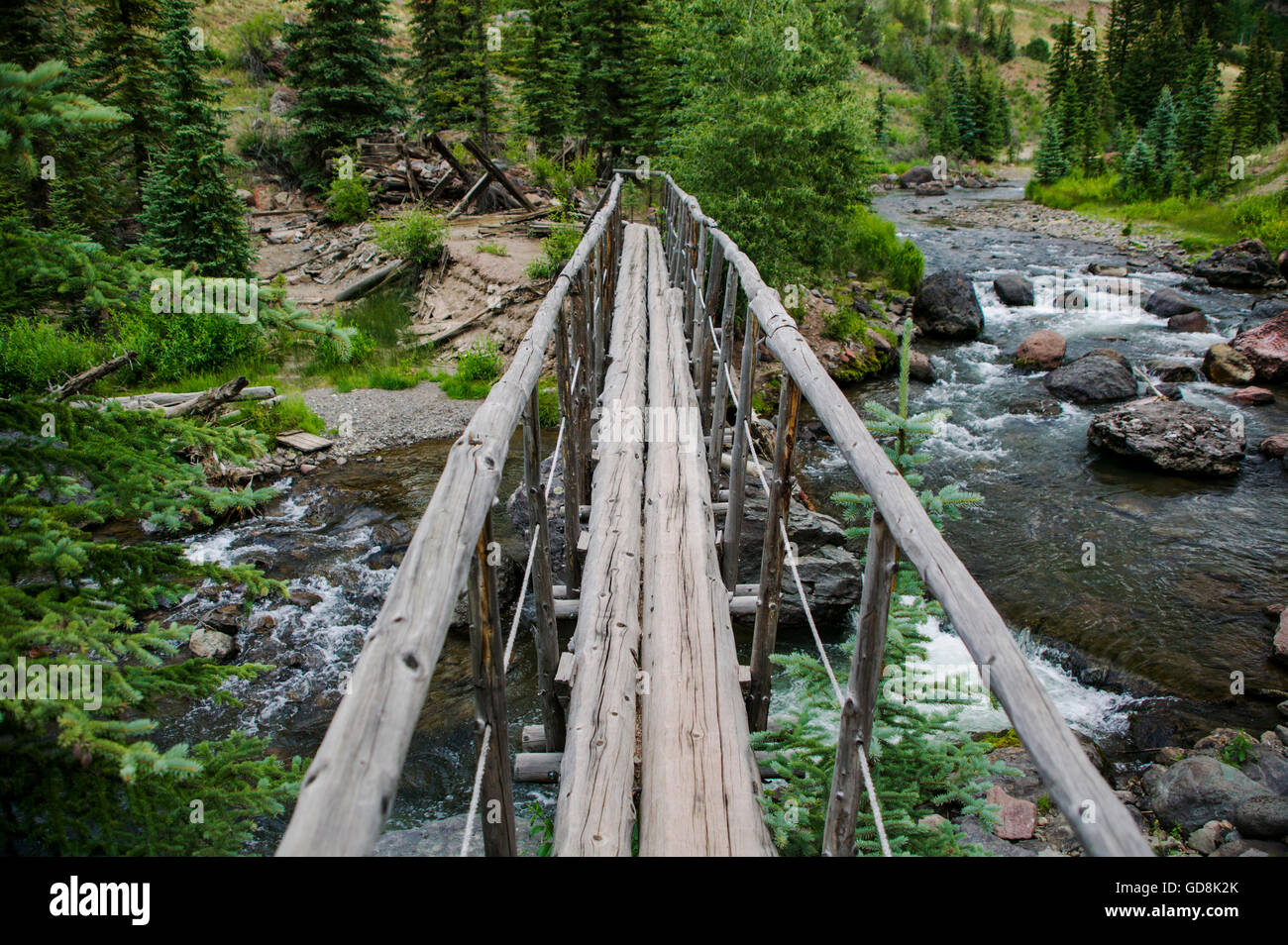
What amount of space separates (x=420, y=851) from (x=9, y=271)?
4.16 metres

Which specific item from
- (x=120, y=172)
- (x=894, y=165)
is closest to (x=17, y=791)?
(x=120, y=172)

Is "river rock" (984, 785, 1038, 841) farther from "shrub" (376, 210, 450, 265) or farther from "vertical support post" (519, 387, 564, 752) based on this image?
"shrub" (376, 210, 450, 265)

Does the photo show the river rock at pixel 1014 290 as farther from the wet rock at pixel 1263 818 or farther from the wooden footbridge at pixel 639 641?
the wet rock at pixel 1263 818

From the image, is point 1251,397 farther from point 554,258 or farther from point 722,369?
point 554,258

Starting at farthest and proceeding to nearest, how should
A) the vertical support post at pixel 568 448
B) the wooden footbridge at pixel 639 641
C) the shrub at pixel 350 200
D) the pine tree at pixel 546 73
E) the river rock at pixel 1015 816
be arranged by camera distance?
the pine tree at pixel 546 73
the shrub at pixel 350 200
the river rock at pixel 1015 816
the vertical support post at pixel 568 448
the wooden footbridge at pixel 639 641

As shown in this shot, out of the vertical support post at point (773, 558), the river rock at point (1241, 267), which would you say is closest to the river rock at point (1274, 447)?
the vertical support post at point (773, 558)

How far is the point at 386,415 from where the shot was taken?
12.9 meters

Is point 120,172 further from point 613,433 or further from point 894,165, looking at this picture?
point 894,165

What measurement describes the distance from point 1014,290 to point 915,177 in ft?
102

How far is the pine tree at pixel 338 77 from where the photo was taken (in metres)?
23.2

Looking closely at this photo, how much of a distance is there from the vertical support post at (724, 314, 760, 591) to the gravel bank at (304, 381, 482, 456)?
7762 mm

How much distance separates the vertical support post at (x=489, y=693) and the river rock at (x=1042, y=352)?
614 inches

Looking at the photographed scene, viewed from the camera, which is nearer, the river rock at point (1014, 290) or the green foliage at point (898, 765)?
the green foliage at point (898, 765)

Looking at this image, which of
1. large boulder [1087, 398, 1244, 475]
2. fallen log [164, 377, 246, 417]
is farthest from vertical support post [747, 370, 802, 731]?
fallen log [164, 377, 246, 417]
